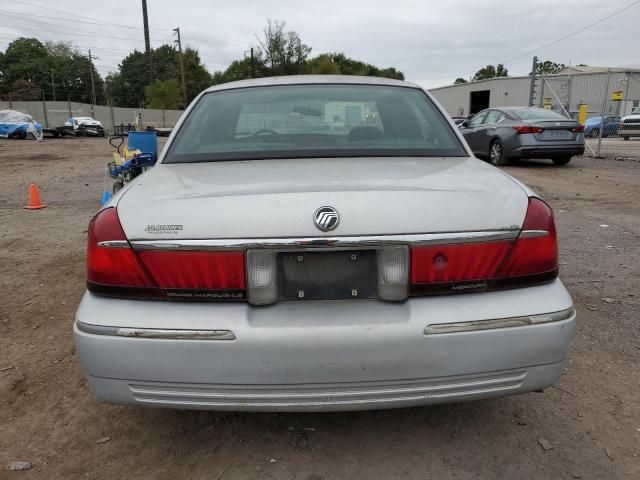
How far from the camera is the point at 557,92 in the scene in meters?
18.9

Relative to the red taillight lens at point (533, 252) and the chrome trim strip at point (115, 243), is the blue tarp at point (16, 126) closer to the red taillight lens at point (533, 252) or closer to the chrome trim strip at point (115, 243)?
the chrome trim strip at point (115, 243)

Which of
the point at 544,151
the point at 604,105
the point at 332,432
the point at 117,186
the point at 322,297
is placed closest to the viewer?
the point at 322,297

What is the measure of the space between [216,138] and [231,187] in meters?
0.91

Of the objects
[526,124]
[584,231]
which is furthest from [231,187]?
[526,124]

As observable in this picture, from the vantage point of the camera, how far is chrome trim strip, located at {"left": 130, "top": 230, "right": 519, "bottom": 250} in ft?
5.64

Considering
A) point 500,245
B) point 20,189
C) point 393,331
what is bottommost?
point 20,189

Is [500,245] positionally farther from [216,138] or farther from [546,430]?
[216,138]

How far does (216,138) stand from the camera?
2.74 metres

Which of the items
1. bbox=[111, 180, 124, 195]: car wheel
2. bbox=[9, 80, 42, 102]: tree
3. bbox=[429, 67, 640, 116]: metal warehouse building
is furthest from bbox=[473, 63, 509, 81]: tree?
bbox=[111, 180, 124, 195]: car wheel

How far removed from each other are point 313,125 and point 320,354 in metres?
1.49

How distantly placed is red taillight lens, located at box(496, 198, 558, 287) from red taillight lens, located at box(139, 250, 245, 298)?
0.94m

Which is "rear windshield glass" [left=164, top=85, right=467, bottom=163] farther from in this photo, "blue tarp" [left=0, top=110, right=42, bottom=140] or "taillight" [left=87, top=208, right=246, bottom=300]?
"blue tarp" [left=0, top=110, right=42, bottom=140]

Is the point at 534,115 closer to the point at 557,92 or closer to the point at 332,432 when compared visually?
the point at 557,92

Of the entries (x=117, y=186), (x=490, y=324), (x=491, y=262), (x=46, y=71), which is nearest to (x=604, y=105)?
(x=117, y=186)
